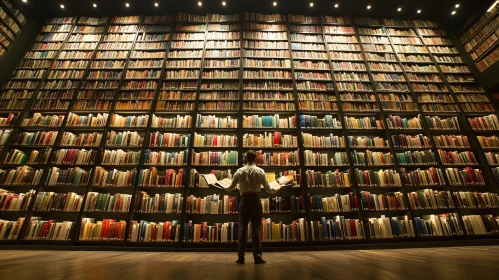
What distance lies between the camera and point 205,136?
396 centimetres

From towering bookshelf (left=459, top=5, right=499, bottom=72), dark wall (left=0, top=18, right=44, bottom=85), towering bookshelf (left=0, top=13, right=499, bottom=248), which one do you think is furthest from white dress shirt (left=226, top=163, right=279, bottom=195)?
towering bookshelf (left=459, top=5, right=499, bottom=72)

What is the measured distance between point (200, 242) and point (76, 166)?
2.52 metres

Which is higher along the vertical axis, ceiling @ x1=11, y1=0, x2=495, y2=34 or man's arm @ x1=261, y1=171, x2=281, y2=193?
ceiling @ x1=11, y1=0, x2=495, y2=34

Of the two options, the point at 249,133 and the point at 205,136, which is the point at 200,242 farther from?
the point at 249,133

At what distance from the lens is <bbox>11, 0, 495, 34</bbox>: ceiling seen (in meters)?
5.25

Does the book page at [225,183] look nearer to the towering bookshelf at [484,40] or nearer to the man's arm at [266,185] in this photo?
the man's arm at [266,185]

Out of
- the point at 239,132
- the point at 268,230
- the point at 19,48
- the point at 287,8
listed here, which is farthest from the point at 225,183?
the point at 19,48

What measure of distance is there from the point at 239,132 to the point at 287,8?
376cm

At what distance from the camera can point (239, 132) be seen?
3924mm

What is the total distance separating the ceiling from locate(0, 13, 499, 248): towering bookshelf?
322 millimetres

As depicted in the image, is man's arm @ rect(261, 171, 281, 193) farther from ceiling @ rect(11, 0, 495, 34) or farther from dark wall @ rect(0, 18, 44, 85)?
dark wall @ rect(0, 18, 44, 85)

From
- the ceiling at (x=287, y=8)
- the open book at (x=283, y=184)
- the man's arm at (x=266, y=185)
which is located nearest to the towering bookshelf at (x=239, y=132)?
the ceiling at (x=287, y=8)

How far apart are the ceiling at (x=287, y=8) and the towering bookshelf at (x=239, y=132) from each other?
322 millimetres

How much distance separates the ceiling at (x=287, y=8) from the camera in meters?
5.25
